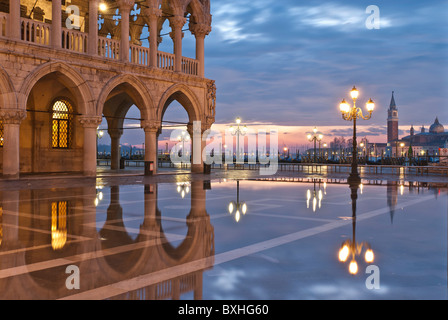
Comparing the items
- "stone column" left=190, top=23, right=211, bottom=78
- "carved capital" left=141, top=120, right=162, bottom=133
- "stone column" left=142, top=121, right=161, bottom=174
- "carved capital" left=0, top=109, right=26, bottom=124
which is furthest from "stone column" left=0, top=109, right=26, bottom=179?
"stone column" left=190, top=23, right=211, bottom=78

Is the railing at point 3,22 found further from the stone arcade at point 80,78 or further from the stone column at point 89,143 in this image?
the stone column at point 89,143

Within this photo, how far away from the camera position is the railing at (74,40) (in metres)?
22.3

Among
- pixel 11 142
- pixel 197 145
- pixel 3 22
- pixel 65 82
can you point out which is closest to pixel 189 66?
pixel 197 145

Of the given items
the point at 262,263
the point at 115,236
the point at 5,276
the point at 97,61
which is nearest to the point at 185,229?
the point at 115,236

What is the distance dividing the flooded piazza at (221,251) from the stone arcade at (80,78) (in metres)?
10.1

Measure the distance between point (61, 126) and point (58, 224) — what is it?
64.8 feet

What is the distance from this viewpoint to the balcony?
816 inches

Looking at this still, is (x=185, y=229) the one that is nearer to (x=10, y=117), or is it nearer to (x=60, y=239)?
(x=60, y=239)

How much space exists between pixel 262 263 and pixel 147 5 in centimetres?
2367

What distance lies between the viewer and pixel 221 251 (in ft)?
22.1

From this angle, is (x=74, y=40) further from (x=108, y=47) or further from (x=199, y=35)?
(x=199, y=35)

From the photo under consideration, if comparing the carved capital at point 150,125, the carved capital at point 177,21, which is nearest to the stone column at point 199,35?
the carved capital at point 177,21
